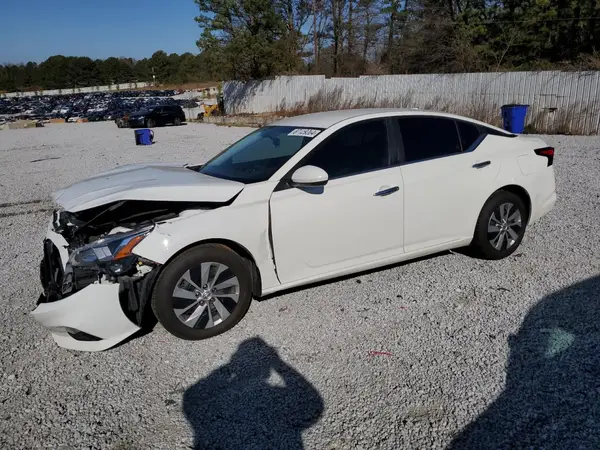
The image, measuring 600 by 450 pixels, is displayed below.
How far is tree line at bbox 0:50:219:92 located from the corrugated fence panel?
107600 millimetres

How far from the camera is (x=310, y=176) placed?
12.0 feet

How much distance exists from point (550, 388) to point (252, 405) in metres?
1.82

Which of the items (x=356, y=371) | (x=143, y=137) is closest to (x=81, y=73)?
(x=143, y=137)

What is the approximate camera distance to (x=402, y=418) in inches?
107

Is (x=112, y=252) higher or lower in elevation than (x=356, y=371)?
higher

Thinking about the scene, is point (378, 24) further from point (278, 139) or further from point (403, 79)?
point (278, 139)

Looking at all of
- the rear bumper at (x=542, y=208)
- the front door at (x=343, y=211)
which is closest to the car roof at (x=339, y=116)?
the front door at (x=343, y=211)

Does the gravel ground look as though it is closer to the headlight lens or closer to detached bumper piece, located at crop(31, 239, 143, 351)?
detached bumper piece, located at crop(31, 239, 143, 351)

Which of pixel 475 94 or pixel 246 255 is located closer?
pixel 246 255

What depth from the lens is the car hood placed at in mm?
3505

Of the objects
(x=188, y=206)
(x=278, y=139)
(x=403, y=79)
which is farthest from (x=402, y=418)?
(x=403, y=79)

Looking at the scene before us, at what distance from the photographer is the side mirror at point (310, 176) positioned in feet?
12.0

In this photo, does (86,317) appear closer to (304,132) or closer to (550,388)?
(304,132)

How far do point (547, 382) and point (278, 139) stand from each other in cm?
288
